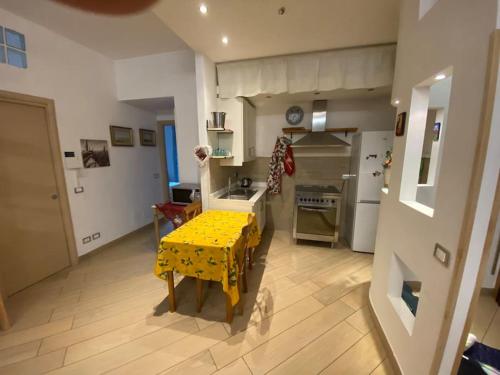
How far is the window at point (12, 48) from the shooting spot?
190 cm

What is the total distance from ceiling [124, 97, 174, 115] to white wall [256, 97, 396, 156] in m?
1.57

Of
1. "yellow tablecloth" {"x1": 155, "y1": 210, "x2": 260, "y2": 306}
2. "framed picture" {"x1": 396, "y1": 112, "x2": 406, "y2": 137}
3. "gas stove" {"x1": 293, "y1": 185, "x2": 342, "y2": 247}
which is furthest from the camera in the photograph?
"gas stove" {"x1": 293, "y1": 185, "x2": 342, "y2": 247}

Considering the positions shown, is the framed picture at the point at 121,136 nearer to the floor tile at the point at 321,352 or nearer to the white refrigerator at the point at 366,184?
the floor tile at the point at 321,352

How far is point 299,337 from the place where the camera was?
159 cm

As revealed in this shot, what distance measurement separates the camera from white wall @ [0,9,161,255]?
2143 mm

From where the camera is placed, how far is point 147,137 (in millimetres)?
3807

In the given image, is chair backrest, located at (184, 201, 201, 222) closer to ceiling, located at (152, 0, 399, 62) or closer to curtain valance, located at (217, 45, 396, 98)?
curtain valance, located at (217, 45, 396, 98)

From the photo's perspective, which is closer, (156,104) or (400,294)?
(400,294)

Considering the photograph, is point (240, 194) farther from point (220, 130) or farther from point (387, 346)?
point (387, 346)

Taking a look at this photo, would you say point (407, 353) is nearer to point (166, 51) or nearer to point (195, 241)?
point (195, 241)

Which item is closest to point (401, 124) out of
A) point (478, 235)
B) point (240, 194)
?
point (478, 235)

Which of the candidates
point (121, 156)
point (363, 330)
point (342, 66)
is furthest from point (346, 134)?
point (121, 156)

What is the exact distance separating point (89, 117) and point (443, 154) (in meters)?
3.72

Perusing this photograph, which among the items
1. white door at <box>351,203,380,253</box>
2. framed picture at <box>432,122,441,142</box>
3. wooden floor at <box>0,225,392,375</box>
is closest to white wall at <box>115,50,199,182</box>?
wooden floor at <box>0,225,392,375</box>
